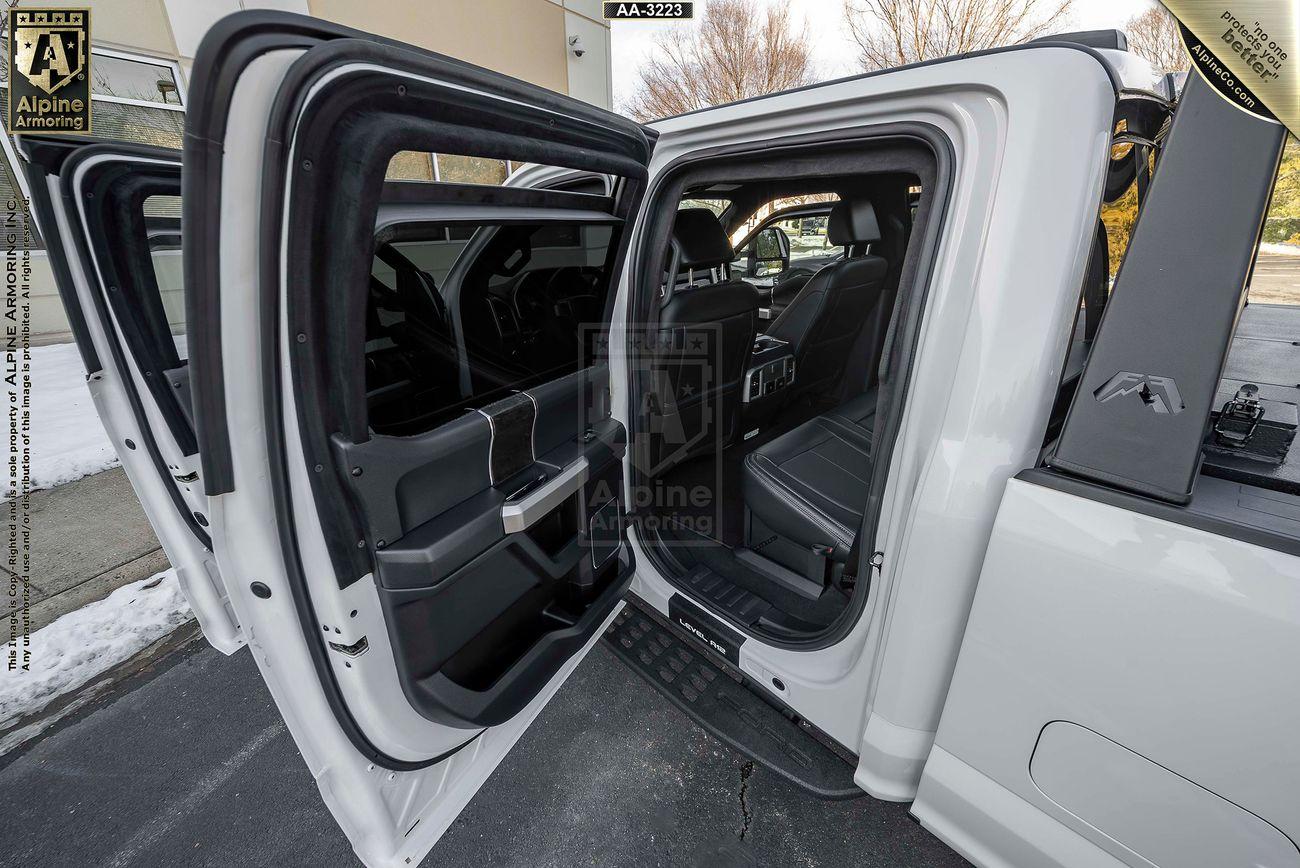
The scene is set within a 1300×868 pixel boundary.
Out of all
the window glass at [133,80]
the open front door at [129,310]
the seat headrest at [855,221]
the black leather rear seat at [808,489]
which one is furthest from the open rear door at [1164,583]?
the window glass at [133,80]

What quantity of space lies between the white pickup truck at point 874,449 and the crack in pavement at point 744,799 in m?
0.21

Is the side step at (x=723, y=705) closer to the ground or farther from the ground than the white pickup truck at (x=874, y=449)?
closer to the ground

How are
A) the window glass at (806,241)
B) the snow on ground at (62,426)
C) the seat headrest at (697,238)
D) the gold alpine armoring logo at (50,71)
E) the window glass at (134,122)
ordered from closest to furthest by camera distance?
the seat headrest at (697,238) → the snow on ground at (62,426) → the gold alpine armoring logo at (50,71) → the window glass at (134,122) → the window glass at (806,241)

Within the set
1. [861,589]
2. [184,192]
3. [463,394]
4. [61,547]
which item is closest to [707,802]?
[861,589]

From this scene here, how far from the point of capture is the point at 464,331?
1.71 metres

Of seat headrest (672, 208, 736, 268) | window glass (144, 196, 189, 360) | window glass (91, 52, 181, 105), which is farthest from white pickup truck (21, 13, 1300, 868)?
window glass (91, 52, 181, 105)

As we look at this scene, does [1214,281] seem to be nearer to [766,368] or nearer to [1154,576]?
[1154,576]

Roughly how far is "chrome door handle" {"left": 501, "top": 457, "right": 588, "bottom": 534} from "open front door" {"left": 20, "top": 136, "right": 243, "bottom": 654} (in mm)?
952

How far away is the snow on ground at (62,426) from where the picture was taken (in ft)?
11.0

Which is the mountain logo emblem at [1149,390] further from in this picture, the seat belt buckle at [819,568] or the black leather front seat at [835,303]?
the black leather front seat at [835,303]

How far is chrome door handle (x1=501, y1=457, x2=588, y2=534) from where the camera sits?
117 centimetres

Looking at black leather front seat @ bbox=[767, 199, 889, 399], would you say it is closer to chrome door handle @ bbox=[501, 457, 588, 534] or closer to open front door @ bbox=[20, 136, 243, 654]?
chrome door handle @ bbox=[501, 457, 588, 534]

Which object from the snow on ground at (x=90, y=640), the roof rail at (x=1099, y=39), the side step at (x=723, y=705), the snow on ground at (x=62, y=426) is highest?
the roof rail at (x=1099, y=39)

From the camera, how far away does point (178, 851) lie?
4.63 ft
